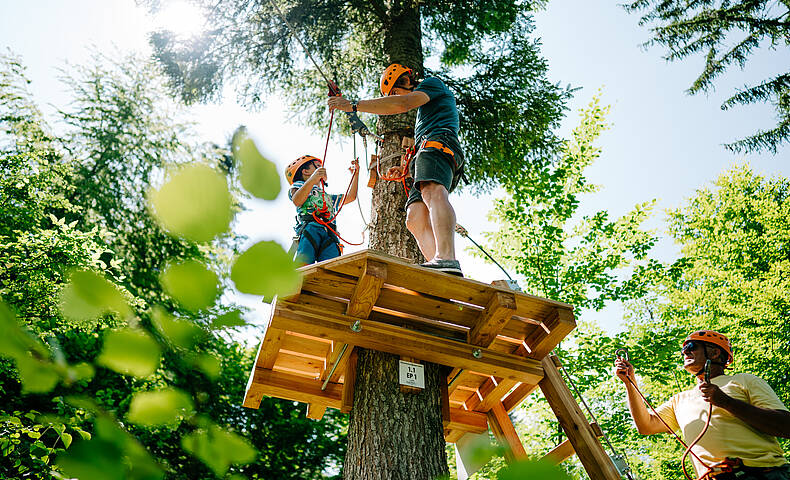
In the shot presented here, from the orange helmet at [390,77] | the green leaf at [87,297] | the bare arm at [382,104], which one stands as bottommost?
the green leaf at [87,297]

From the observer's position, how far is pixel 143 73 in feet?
45.1

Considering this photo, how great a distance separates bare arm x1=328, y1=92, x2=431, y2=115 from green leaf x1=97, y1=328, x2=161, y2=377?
116 inches

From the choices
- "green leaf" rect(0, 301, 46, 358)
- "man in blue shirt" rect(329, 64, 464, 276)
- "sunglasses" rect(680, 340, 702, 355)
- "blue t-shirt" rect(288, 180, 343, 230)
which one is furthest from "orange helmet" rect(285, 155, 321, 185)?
"green leaf" rect(0, 301, 46, 358)

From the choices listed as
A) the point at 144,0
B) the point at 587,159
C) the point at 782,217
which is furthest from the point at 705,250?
the point at 144,0

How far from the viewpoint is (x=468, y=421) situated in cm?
356

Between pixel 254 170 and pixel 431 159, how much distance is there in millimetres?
2998

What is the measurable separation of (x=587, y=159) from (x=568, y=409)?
9.58 metres

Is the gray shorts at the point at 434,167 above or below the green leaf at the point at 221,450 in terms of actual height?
above

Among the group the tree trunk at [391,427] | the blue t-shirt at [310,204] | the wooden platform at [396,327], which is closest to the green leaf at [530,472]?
the wooden platform at [396,327]

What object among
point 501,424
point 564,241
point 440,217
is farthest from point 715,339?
point 564,241

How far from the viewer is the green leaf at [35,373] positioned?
0.41 metres

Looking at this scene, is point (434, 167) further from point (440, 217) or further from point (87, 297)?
point (87, 297)

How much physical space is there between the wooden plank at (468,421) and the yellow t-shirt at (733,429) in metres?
1.25

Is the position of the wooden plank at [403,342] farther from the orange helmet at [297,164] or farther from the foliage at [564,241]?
the foliage at [564,241]
